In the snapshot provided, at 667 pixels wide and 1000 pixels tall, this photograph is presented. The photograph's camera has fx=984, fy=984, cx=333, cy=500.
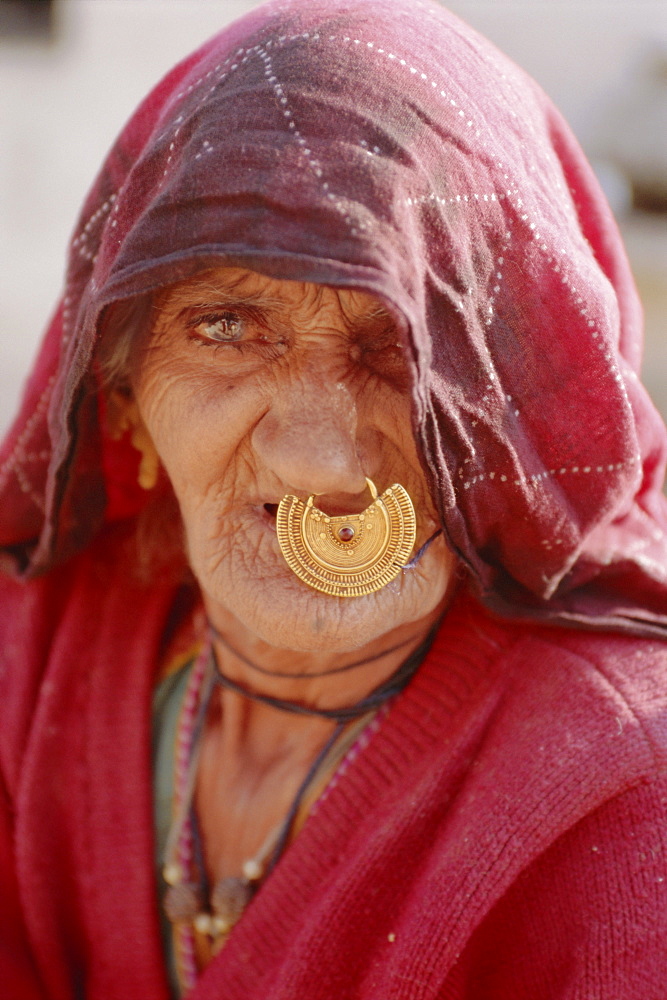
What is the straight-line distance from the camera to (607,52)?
7.57 metres

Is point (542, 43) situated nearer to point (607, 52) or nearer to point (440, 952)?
point (607, 52)

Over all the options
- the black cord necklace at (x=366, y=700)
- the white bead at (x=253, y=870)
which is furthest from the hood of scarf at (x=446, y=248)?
the white bead at (x=253, y=870)

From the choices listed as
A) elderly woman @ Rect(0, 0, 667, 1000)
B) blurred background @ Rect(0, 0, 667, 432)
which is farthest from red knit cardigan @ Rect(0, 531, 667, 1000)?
blurred background @ Rect(0, 0, 667, 432)

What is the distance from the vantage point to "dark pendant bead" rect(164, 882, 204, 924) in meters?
1.86

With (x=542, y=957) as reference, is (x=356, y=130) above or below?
above

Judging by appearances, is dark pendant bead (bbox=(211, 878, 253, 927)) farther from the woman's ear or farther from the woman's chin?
the woman's ear

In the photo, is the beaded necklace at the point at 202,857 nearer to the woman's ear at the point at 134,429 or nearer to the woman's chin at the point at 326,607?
the woman's chin at the point at 326,607

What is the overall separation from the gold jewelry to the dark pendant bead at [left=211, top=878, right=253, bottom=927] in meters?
0.67

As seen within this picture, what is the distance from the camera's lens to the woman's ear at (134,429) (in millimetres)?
1822

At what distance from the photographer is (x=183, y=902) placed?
6.10ft

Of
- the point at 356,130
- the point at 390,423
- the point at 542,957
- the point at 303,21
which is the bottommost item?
the point at 542,957

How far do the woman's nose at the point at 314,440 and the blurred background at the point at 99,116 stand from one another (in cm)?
561

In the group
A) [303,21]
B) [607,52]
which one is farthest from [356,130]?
[607,52]

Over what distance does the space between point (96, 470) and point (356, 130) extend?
94cm
